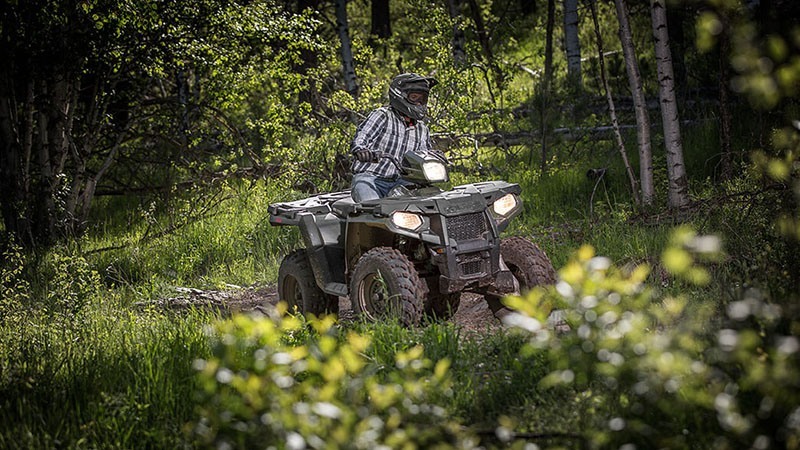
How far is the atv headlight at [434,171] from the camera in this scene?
6.29 m

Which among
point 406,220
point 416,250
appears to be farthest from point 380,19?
point 406,220

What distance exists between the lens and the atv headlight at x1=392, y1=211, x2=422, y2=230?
592 cm

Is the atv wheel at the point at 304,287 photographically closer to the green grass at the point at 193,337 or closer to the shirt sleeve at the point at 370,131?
the green grass at the point at 193,337

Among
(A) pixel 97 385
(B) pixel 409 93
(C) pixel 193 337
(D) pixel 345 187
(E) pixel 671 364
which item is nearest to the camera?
(E) pixel 671 364

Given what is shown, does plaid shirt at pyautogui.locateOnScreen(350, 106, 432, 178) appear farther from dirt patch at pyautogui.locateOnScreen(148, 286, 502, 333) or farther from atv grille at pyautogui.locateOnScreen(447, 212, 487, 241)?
dirt patch at pyautogui.locateOnScreen(148, 286, 502, 333)

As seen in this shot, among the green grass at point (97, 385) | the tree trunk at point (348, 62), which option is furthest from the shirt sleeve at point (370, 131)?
the tree trunk at point (348, 62)

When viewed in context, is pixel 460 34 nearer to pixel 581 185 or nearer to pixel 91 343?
pixel 581 185

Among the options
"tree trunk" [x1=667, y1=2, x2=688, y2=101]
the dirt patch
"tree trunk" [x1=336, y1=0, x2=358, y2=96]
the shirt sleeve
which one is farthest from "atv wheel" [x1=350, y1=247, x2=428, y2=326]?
"tree trunk" [x1=667, y1=2, x2=688, y2=101]

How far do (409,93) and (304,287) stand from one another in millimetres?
1676

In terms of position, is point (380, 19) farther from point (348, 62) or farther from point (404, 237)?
point (404, 237)

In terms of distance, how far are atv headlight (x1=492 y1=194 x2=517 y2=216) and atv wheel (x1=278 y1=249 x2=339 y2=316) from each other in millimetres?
1535

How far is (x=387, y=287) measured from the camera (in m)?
5.89

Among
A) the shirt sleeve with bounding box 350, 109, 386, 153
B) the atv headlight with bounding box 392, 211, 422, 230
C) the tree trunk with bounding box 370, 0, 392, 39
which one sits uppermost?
the tree trunk with bounding box 370, 0, 392, 39

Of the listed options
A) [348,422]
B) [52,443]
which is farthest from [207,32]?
[348,422]
